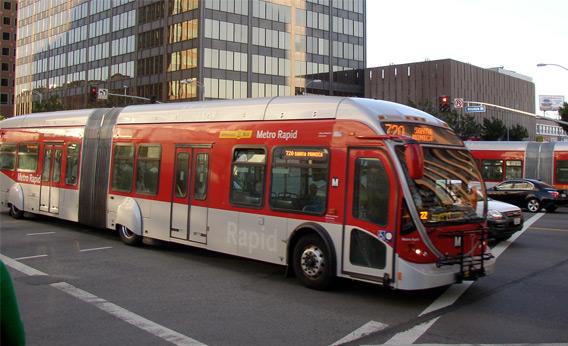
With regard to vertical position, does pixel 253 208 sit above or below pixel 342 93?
below

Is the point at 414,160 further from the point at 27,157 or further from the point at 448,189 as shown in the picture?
the point at 27,157

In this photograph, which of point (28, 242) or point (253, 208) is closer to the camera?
point (253, 208)

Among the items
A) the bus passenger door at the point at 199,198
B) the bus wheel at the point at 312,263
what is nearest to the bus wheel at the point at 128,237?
the bus passenger door at the point at 199,198

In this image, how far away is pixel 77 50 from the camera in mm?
89125

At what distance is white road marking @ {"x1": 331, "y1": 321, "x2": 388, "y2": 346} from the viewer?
614 cm

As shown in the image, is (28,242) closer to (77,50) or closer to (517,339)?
(517,339)

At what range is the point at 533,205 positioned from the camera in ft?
77.5

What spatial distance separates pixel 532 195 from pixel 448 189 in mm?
17711

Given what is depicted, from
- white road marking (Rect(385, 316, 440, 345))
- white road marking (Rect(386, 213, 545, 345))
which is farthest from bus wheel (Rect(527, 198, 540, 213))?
white road marking (Rect(385, 316, 440, 345))

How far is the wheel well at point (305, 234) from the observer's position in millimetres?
8133

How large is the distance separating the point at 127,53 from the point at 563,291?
258 ft

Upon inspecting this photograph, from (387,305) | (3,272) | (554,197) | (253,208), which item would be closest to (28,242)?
(253,208)

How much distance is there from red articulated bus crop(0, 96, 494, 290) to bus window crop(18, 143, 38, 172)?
14.3 ft

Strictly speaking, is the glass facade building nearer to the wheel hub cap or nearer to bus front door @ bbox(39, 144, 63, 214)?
bus front door @ bbox(39, 144, 63, 214)
